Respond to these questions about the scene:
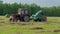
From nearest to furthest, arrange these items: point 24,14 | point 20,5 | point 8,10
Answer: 1. point 24,14
2. point 8,10
3. point 20,5

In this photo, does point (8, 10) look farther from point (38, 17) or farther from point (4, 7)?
point (38, 17)

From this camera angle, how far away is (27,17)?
28.8 meters

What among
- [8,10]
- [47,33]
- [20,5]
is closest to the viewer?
[47,33]

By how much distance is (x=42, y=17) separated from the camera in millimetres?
30047

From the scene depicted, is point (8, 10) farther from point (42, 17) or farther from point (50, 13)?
point (42, 17)

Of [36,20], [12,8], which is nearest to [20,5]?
[12,8]

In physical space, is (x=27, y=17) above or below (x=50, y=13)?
above

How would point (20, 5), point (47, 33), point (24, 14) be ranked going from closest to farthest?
1. point (47, 33)
2. point (24, 14)
3. point (20, 5)

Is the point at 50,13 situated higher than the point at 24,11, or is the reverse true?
the point at 24,11

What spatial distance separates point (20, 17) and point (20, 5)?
51.4m

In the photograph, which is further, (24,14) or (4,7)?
(4,7)

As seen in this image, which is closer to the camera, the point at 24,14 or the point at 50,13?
the point at 24,14

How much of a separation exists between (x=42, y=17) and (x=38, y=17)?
0.55 meters

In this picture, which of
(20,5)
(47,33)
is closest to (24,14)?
(47,33)
